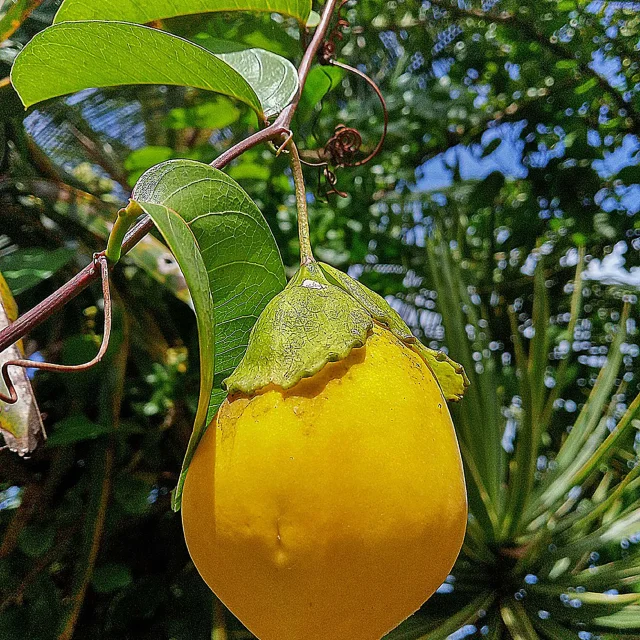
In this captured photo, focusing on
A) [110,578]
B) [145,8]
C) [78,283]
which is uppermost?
[145,8]

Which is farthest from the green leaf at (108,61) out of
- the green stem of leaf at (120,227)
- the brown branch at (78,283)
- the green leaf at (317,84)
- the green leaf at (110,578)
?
the green leaf at (110,578)

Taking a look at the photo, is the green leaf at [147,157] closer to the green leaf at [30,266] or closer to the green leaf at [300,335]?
the green leaf at [30,266]

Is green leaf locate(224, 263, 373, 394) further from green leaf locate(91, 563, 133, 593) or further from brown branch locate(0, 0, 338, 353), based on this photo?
green leaf locate(91, 563, 133, 593)

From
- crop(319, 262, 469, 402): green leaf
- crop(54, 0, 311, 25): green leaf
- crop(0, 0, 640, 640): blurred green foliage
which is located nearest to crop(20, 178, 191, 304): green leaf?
crop(0, 0, 640, 640): blurred green foliage

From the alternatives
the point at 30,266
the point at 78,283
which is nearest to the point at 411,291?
the point at 30,266

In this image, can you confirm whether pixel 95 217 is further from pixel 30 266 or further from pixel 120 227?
pixel 120 227

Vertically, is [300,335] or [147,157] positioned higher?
[300,335]

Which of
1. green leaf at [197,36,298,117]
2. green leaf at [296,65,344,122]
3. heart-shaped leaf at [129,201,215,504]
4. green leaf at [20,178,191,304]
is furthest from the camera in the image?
green leaf at [20,178,191,304]
